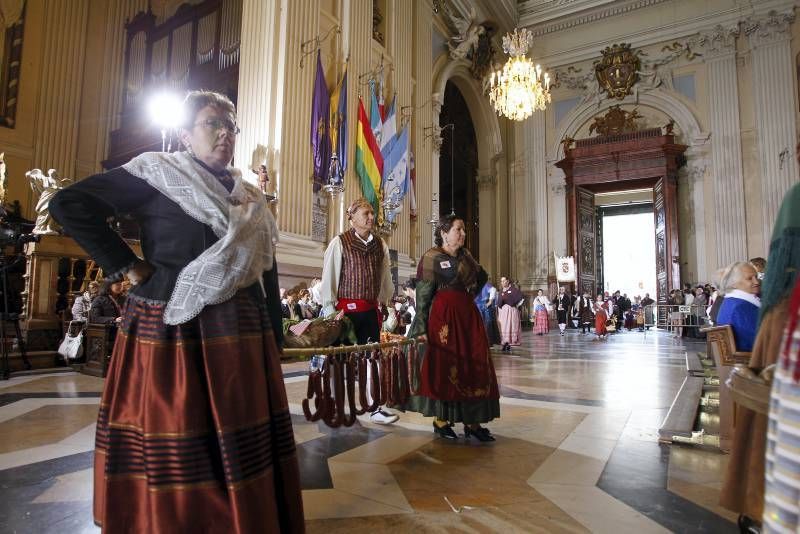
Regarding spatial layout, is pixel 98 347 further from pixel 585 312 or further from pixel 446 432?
pixel 585 312

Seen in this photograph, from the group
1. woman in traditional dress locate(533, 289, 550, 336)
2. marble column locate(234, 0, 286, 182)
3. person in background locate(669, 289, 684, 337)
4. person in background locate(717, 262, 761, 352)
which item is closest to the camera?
person in background locate(717, 262, 761, 352)

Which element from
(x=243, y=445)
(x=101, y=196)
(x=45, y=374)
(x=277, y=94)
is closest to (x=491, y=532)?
(x=243, y=445)

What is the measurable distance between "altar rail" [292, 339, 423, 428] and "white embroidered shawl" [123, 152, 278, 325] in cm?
62

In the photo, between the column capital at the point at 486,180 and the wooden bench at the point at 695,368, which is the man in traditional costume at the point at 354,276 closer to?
the wooden bench at the point at 695,368

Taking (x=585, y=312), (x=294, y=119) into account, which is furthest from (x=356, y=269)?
(x=585, y=312)

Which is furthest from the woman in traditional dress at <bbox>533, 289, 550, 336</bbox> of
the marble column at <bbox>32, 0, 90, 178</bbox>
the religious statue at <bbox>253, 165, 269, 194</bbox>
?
the marble column at <bbox>32, 0, 90, 178</bbox>

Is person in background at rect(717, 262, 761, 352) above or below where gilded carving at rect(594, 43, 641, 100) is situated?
below

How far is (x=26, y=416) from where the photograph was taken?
10.2ft

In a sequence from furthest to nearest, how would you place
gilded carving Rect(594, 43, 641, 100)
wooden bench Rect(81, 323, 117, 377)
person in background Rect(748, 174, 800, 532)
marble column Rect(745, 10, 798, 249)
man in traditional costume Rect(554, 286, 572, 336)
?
gilded carving Rect(594, 43, 641, 100) < man in traditional costume Rect(554, 286, 572, 336) < marble column Rect(745, 10, 798, 249) < wooden bench Rect(81, 323, 117, 377) < person in background Rect(748, 174, 800, 532)

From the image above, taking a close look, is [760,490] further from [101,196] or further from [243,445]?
[101,196]

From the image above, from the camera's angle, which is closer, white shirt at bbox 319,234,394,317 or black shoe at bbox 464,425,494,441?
black shoe at bbox 464,425,494,441

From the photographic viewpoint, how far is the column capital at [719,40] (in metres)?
13.9

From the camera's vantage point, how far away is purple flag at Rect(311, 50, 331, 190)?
7906 millimetres

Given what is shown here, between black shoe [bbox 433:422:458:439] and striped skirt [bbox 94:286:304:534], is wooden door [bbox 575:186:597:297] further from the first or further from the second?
striped skirt [bbox 94:286:304:534]
